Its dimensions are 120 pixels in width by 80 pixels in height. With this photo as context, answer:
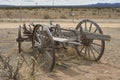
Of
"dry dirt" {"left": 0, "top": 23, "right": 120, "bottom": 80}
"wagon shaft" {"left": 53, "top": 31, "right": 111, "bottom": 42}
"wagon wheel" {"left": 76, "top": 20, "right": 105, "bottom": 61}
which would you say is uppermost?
"wagon shaft" {"left": 53, "top": 31, "right": 111, "bottom": 42}

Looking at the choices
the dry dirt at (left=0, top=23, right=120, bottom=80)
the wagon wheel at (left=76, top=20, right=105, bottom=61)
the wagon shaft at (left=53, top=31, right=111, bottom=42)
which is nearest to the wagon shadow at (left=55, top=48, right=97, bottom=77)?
the dry dirt at (left=0, top=23, right=120, bottom=80)

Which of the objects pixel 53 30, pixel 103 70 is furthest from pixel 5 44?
pixel 103 70

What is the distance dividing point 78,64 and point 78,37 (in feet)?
2.47

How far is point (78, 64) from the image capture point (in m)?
10.1

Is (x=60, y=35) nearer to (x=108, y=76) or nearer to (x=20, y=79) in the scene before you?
(x=108, y=76)

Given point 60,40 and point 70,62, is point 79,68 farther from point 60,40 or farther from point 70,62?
point 60,40

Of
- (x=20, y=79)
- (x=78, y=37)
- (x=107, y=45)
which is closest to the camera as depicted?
(x=20, y=79)

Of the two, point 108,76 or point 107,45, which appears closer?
point 108,76

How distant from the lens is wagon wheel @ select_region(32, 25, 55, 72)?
29.2ft

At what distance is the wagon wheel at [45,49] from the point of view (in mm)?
8910

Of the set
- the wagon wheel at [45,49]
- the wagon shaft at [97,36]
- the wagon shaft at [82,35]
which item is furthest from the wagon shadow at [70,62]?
the wagon shaft at [97,36]

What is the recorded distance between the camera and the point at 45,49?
9461 millimetres

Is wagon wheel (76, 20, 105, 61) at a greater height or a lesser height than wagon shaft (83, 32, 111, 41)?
lesser

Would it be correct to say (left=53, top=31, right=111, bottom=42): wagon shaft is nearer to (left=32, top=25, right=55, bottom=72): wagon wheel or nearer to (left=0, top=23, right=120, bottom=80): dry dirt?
(left=32, top=25, right=55, bottom=72): wagon wheel
